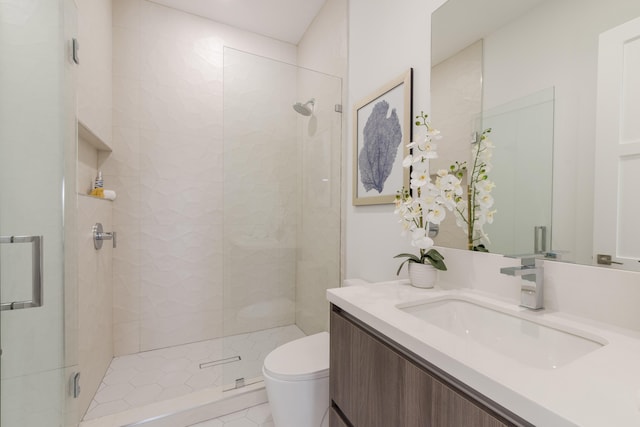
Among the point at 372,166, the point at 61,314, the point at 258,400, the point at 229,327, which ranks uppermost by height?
the point at 372,166

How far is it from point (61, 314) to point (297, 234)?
1.32 m

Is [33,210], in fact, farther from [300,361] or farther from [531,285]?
[531,285]

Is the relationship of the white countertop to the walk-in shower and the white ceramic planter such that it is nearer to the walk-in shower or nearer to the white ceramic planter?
the white ceramic planter

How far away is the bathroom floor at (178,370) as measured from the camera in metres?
1.60

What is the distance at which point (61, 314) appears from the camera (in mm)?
1130

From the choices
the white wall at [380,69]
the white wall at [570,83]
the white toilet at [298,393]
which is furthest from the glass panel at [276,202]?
the white wall at [570,83]

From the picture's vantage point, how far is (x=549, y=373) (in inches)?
17.6

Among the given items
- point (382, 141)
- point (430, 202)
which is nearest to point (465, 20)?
point (382, 141)

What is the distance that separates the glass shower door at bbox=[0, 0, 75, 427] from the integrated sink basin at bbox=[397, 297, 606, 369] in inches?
Answer: 49.7

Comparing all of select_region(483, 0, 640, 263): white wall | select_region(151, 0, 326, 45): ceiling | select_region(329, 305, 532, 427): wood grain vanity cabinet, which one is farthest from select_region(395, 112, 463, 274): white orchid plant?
select_region(151, 0, 326, 45): ceiling

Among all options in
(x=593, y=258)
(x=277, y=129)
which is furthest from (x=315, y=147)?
(x=593, y=258)

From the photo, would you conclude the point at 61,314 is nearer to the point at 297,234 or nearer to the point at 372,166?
the point at 297,234

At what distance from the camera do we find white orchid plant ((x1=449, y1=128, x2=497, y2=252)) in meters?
0.97

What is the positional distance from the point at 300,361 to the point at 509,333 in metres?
0.88
